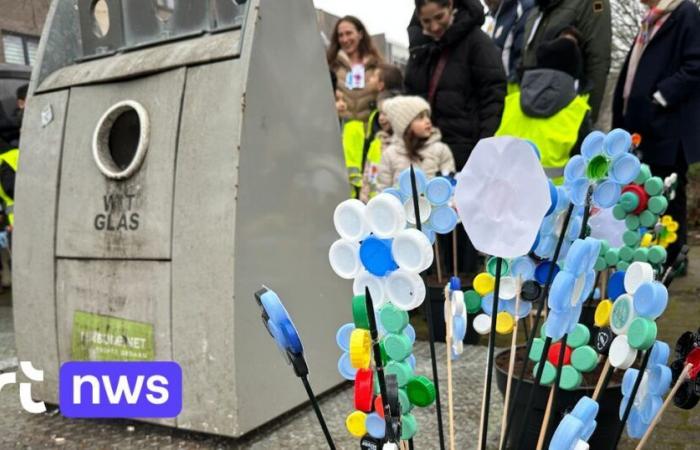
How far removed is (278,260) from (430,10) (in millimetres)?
1843

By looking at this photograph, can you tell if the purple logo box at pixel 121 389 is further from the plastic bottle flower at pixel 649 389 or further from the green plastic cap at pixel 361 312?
the plastic bottle flower at pixel 649 389

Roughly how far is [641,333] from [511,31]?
350 cm

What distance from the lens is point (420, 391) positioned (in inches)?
37.2

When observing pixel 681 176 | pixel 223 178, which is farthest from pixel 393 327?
pixel 681 176

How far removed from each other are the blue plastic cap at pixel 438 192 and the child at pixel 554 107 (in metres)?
2.19

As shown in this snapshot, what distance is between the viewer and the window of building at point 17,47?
12641 millimetres

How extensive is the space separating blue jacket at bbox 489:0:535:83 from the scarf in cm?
67

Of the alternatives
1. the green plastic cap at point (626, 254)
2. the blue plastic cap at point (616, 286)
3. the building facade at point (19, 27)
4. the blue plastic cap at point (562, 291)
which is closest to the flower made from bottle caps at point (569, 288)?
the blue plastic cap at point (562, 291)

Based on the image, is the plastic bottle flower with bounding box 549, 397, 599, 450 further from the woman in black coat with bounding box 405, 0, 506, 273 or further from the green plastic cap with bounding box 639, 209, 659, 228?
the woman in black coat with bounding box 405, 0, 506, 273

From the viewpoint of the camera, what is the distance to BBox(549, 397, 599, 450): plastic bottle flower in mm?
761

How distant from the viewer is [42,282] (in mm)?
2295

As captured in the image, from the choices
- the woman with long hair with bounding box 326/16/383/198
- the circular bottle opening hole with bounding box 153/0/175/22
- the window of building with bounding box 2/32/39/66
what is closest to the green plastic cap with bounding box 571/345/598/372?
the circular bottle opening hole with bounding box 153/0/175/22

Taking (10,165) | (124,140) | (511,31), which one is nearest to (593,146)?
(124,140)

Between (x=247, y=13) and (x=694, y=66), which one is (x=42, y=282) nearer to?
(x=247, y=13)
